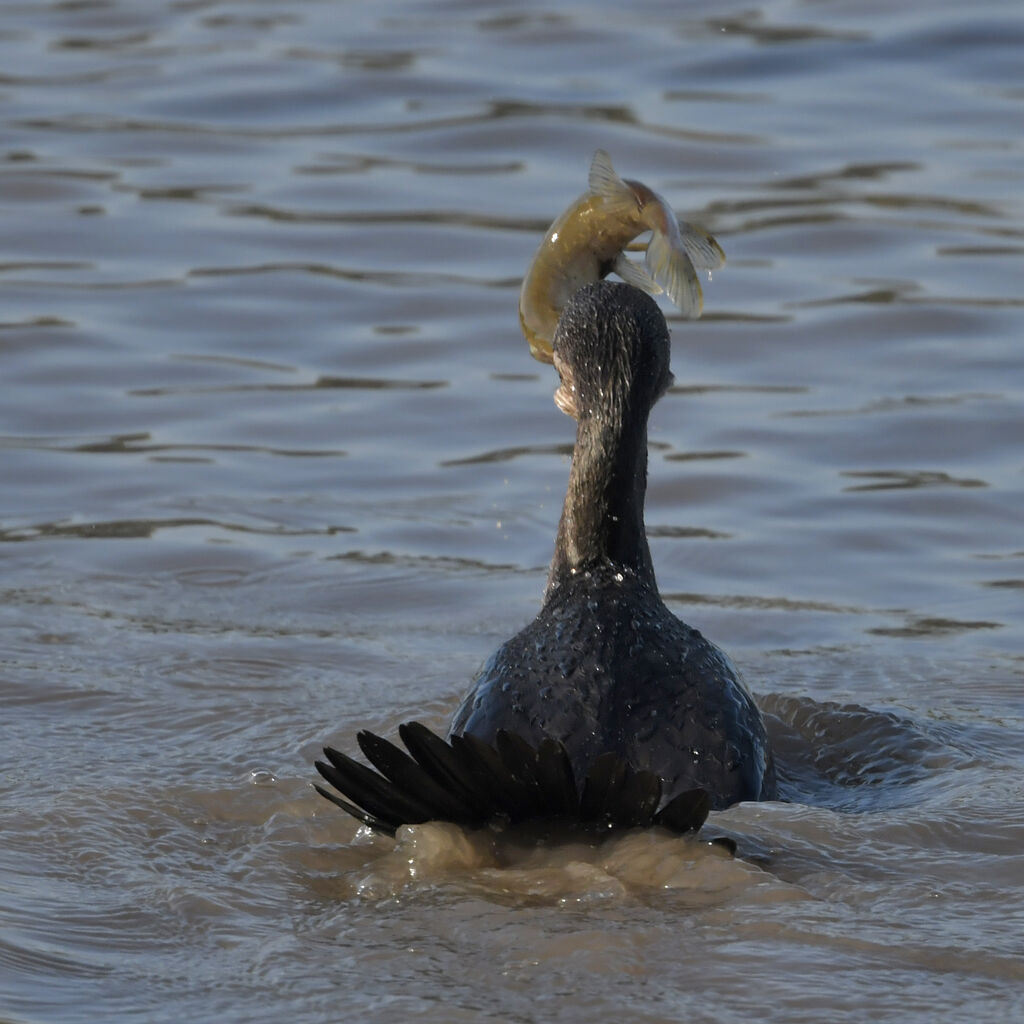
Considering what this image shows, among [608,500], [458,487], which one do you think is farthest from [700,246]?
[458,487]

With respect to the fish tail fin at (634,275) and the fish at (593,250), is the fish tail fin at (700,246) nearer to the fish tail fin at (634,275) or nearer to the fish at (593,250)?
the fish at (593,250)

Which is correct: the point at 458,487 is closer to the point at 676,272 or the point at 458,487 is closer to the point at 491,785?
the point at 676,272

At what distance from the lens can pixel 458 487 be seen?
332 inches

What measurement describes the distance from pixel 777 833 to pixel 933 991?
84 cm

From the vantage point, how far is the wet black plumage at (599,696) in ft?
13.9

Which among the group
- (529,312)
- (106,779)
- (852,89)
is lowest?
(106,779)

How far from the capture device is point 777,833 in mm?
4707

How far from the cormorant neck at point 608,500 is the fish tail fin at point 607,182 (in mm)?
694

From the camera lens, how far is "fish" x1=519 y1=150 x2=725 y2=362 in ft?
18.2

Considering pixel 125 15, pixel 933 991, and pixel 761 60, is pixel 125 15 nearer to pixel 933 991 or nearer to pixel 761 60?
pixel 761 60

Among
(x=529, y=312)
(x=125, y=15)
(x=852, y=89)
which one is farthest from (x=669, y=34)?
(x=529, y=312)

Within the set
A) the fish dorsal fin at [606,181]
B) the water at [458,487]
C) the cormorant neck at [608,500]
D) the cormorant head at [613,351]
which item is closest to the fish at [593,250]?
the fish dorsal fin at [606,181]

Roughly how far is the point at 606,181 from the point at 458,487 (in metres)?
3.03

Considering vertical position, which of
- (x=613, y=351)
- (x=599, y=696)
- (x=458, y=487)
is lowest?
(x=458, y=487)
